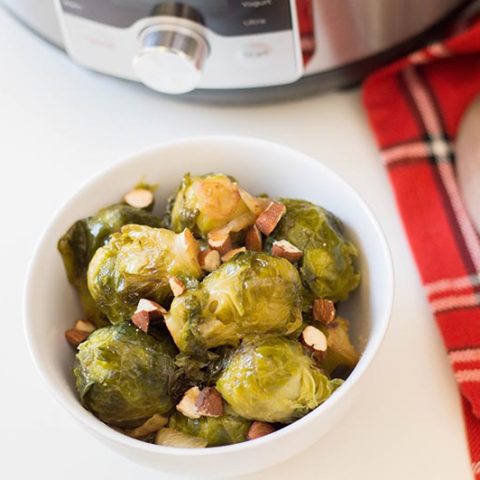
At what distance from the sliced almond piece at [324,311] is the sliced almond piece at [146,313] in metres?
0.13

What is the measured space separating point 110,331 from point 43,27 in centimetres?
46

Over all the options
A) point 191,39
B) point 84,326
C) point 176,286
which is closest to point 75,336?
point 84,326

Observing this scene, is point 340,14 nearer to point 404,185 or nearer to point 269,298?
point 404,185

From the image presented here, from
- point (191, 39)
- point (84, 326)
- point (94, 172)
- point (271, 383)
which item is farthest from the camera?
Answer: point (94, 172)

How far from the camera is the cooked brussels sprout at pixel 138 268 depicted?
0.73 meters

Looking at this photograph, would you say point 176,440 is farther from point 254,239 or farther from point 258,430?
point 254,239

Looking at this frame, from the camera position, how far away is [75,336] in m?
0.77

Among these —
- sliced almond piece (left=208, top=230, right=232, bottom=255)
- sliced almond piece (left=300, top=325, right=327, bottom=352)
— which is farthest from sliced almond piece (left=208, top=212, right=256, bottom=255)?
sliced almond piece (left=300, top=325, right=327, bottom=352)

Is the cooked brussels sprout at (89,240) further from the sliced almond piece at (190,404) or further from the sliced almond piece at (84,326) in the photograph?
the sliced almond piece at (190,404)


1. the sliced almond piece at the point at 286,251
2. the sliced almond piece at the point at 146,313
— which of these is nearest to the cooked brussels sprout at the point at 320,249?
the sliced almond piece at the point at 286,251

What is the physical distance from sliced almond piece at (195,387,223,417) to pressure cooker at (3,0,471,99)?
0.35 metres

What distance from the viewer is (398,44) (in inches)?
39.4

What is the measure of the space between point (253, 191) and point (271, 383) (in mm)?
241

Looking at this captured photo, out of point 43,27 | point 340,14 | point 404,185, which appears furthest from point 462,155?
point 43,27
